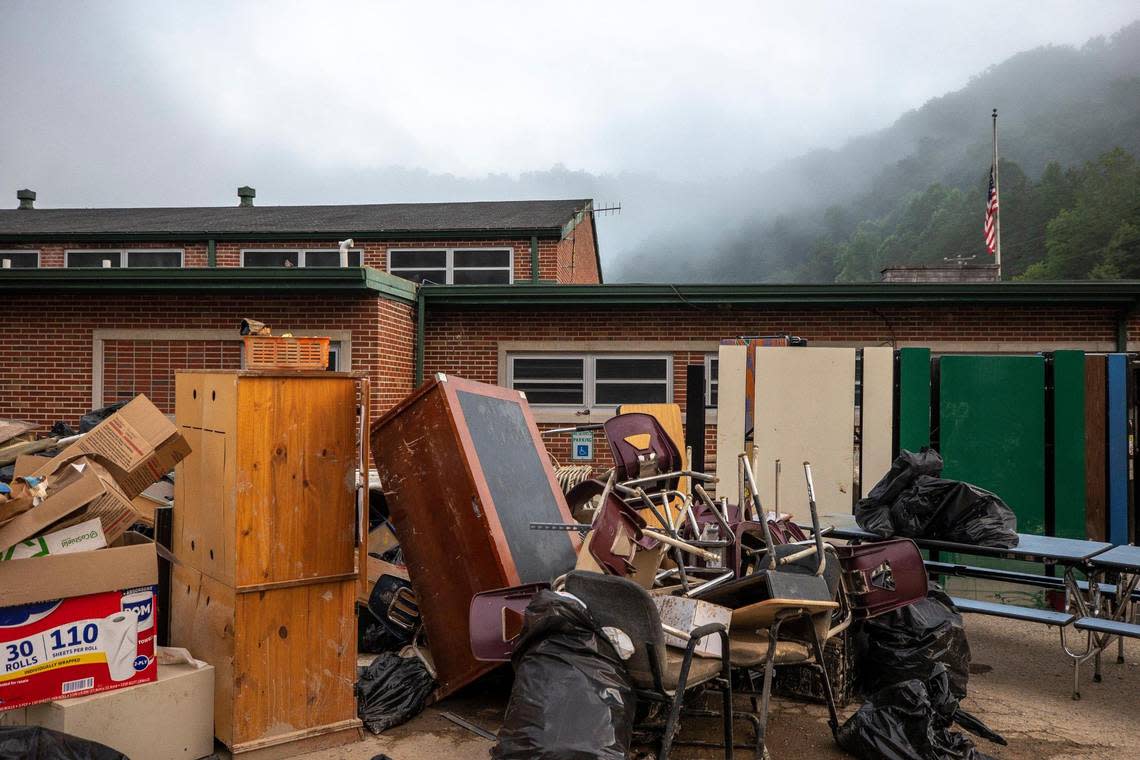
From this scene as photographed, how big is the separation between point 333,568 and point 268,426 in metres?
0.80

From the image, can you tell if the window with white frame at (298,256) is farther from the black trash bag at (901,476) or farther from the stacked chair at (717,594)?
the black trash bag at (901,476)

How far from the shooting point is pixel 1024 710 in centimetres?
503

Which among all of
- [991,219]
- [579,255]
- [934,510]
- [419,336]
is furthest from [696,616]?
[991,219]

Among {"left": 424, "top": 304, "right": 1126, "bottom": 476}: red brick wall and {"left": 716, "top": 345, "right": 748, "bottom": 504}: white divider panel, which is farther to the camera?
{"left": 424, "top": 304, "right": 1126, "bottom": 476}: red brick wall

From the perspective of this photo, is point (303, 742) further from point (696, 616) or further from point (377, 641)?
point (696, 616)

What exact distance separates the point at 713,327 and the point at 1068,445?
185 inches

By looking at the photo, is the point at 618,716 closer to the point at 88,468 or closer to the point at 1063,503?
the point at 88,468

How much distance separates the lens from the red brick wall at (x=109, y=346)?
11305 mm

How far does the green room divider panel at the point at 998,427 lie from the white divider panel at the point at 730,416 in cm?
185

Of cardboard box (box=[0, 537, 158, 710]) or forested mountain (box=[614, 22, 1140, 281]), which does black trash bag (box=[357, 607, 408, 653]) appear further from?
forested mountain (box=[614, 22, 1140, 281])

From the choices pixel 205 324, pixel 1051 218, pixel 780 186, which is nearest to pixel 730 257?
pixel 780 186

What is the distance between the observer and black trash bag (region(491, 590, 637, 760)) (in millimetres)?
3344

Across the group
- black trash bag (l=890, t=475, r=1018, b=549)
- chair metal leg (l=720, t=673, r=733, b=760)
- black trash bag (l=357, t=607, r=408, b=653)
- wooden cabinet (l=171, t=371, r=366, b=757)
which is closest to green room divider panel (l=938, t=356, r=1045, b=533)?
black trash bag (l=890, t=475, r=1018, b=549)

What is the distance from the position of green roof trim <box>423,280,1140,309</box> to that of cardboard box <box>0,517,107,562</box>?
7458mm
